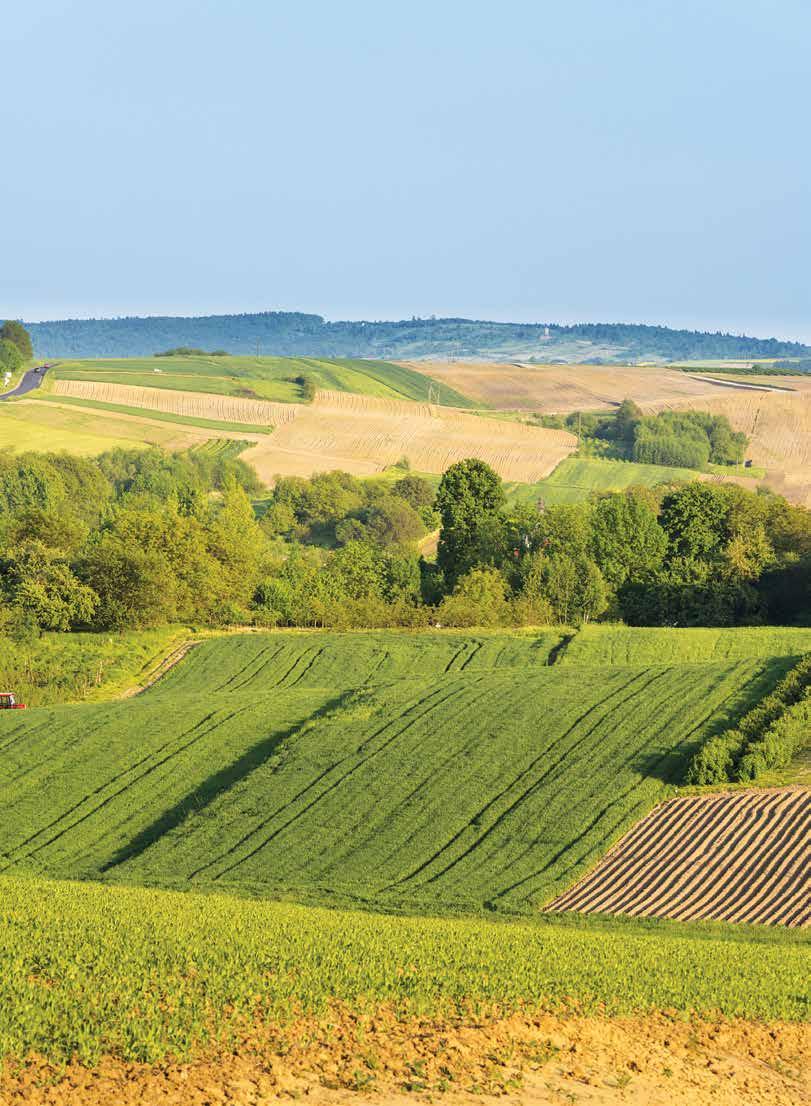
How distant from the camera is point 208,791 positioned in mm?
48094

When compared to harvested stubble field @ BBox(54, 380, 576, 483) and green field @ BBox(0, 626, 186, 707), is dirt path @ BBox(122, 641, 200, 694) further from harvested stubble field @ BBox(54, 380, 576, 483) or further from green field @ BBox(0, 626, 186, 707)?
harvested stubble field @ BBox(54, 380, 576, 483)

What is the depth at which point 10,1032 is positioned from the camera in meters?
18.6

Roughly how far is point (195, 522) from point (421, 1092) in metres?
79.6

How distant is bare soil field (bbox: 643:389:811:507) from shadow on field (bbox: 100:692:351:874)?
9909 centimetres

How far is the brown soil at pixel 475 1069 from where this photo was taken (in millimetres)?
17344

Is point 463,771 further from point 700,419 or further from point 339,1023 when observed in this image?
point 700,419

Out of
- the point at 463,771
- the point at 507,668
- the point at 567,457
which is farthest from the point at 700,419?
the point at 463,771

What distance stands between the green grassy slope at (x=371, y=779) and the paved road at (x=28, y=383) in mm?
116415

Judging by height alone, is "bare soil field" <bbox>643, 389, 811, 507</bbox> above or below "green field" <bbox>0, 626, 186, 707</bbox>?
above

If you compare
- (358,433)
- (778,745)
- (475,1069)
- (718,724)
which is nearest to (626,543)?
(718,724)

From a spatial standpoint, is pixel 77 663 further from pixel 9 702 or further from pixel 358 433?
pixel 358 433

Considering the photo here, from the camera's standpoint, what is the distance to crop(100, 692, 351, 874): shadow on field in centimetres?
4291

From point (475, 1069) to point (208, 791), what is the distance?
3036 cm

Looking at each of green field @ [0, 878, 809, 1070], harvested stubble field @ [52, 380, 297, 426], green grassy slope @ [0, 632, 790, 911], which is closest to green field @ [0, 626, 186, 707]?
green grassy slope @ [0, 632, 790, 911]
